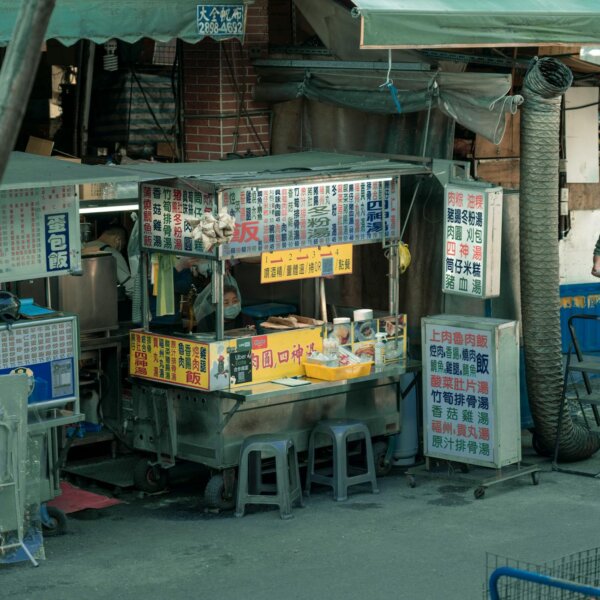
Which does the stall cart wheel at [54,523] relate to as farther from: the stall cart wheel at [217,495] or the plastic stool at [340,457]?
the plastic stool at [340,457]

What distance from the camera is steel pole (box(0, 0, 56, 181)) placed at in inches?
228

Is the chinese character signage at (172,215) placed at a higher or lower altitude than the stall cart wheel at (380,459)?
higher

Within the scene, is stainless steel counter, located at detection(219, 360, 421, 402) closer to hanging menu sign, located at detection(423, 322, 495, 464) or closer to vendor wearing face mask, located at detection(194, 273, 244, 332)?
hanging menu sign, located at detection(423, 322, 495, 464)

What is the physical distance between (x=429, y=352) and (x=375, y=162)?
5.95ft

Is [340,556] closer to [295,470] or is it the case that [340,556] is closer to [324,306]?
[295,470]

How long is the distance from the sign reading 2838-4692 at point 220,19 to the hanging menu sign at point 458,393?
3.15m

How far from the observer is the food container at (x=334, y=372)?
1167cm

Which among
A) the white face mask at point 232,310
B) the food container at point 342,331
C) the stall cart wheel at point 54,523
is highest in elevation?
the white face mask at point 232,310

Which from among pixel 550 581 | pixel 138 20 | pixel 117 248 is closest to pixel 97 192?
pixel 117 248

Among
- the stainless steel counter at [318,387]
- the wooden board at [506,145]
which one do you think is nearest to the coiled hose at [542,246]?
the stainless steel counter at [318,387]

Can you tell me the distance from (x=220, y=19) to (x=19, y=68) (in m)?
6.63

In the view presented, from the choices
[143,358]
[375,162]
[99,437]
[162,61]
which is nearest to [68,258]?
[143,358]

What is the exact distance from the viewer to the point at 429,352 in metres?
11.9

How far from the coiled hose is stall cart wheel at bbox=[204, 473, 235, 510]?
2.96 metres
